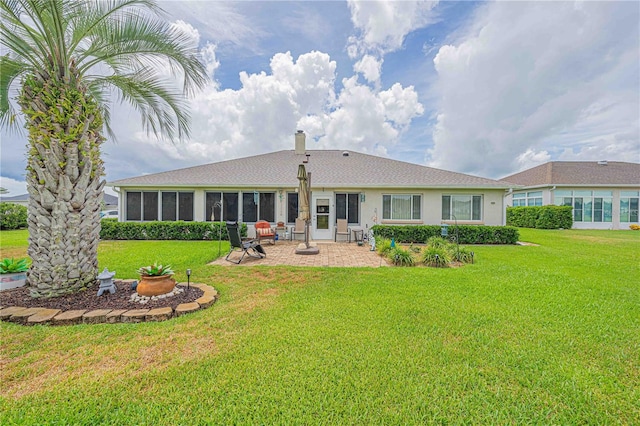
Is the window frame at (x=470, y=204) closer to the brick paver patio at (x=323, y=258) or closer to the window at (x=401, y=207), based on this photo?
the window at (x=401, y=207)

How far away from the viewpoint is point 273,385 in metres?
2.52

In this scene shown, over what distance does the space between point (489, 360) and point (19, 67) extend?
8.91 metres

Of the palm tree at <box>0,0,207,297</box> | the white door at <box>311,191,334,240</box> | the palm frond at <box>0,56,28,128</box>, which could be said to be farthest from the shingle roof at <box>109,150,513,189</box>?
the palm tree at <box>0,0,207,297</box>

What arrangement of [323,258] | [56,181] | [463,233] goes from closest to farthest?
[56,181]
[323,258]
[463,233]

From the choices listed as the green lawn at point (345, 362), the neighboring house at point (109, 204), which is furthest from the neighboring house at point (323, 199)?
the neighboring house at point (109, 204)

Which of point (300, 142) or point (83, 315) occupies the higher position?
point (300, 142)

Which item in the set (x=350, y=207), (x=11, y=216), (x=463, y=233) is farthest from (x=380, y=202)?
(x=11, y=216)

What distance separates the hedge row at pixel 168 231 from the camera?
12609mm

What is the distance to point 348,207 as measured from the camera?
1347cm

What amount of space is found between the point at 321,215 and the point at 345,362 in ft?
34.5

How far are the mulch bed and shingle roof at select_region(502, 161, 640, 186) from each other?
87.5 feet

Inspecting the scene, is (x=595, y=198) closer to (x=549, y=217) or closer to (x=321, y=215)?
(x=549, y=217)

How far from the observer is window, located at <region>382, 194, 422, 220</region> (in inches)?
531

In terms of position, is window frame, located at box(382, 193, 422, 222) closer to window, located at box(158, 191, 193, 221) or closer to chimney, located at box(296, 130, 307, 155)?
chimney, located at box(296, 130, 307, 155)
